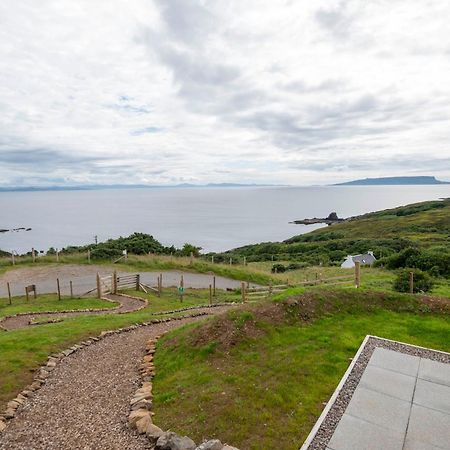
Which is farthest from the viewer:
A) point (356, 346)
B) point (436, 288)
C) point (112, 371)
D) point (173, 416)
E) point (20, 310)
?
point (20, 310)

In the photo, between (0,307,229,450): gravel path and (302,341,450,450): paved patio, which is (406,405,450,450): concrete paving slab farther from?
(0,307,229,450): gravel path

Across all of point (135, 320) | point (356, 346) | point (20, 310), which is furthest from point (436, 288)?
point (20, 310)

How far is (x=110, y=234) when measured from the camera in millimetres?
88625

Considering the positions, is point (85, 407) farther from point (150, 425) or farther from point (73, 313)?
point (73, 313)

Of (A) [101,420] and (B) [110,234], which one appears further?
(B) [110,234]

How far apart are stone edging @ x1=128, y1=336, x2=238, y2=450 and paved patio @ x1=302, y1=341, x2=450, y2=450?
179 centimetres

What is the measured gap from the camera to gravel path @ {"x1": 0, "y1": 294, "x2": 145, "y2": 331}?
1537 cm

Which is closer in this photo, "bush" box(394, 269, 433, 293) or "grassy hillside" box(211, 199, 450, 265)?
"bush" box(394, 269, 433, 293)

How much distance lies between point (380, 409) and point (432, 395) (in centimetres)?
135

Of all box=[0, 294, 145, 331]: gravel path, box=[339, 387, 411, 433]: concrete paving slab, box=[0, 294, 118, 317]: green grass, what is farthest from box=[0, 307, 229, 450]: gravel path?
box=[0, 294, 118, 317]: green grass

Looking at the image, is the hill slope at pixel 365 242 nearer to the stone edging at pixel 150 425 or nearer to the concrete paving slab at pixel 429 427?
the concrete paving slab at pixel 429 427

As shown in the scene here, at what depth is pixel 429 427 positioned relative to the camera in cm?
596

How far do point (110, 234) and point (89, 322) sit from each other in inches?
3066

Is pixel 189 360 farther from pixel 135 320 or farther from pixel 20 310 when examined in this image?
pixel 20 310
